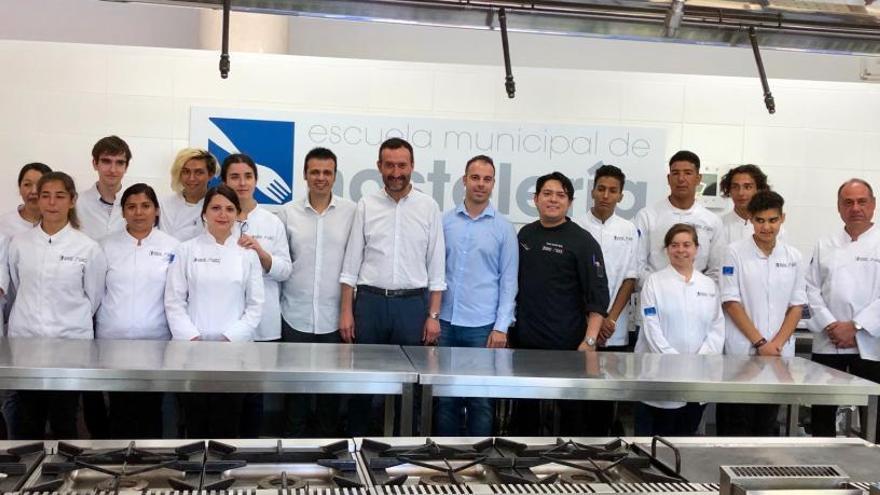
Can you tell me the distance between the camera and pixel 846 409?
3975 mm

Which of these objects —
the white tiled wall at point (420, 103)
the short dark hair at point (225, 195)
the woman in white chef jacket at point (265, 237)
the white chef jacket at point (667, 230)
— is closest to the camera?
the short dark hair at point (225, 195)

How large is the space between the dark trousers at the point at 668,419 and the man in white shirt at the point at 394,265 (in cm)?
99

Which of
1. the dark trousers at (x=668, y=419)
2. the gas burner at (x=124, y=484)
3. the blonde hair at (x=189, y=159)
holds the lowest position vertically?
the dark trousers at (x=668, y=419)

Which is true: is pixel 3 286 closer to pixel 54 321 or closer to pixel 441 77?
pixel 54 321

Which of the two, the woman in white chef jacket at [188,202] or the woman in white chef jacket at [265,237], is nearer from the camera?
the woman in white chef jacket at [265,237]

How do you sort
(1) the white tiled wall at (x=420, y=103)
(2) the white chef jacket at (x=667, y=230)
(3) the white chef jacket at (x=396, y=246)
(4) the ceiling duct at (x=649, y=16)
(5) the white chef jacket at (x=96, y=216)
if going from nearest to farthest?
(4) the ceiling duct at (x=649, y=16) → (3) the white chef jacket at (x=396, y=246) → (5) the white chef jacket at (x=96, y=216) → (2) the white chef jacket at (x=667, y=230) → (1) the white tiled wall at (x=420, y=103)

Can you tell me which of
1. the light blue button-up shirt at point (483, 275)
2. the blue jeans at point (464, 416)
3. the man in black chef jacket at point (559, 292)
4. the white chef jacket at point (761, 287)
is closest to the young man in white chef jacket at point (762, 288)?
the white chef jacket at point (761, 287)

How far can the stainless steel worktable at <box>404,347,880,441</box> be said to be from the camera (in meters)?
2.67

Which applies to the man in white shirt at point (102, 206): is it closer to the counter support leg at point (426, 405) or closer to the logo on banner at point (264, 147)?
the logo on banner at point (264, 147)

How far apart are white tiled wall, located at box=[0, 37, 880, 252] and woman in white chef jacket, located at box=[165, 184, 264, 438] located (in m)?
1.63

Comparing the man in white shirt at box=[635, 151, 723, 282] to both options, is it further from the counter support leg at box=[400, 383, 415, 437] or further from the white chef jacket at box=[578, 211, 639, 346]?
the counter support leg at box=[400, 383, 415, 437]

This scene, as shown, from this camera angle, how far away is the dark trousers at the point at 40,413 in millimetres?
3205

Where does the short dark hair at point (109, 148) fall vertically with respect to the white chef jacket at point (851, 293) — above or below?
above

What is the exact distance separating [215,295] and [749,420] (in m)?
2.39
